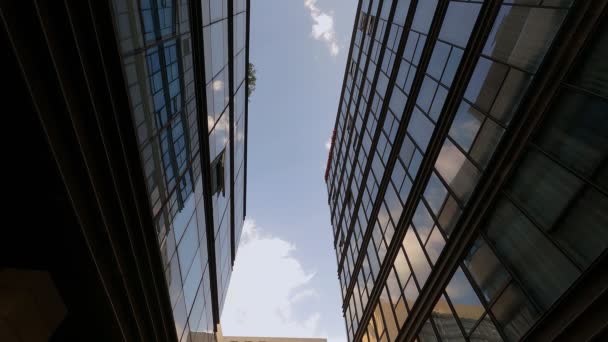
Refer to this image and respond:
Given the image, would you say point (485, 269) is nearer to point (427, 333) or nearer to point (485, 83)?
point (427, 333)

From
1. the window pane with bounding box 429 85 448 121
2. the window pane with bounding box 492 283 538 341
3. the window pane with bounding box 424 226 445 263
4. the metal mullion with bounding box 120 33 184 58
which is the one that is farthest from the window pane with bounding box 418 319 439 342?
the metal mullion with bounding box 120 33 184 58

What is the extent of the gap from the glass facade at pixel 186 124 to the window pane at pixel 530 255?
10989 millimetres

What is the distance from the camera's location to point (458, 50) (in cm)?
1316

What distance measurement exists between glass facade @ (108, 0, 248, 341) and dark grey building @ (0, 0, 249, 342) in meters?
0.06

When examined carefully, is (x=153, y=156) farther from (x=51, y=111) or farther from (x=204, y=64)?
(x=204, y=64)

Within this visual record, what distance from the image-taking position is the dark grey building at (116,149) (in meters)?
6.48

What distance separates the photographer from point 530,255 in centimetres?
841

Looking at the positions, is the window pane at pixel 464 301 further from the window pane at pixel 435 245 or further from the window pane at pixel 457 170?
the window pane at pixel 457 170

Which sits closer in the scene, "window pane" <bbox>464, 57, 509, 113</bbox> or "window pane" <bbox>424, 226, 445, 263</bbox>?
"window pane" <bbox>464, 57, 509, 113</bbox>

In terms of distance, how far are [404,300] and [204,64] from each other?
14744 millimetres

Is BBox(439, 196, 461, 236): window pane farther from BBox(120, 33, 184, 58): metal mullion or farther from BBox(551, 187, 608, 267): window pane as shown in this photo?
BBox(120, 33, 184, 58): metal mullion

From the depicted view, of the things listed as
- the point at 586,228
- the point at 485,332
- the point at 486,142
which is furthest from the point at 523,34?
the point at 485,332

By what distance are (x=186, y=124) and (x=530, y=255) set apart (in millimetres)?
12517

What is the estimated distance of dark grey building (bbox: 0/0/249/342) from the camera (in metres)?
6.48
